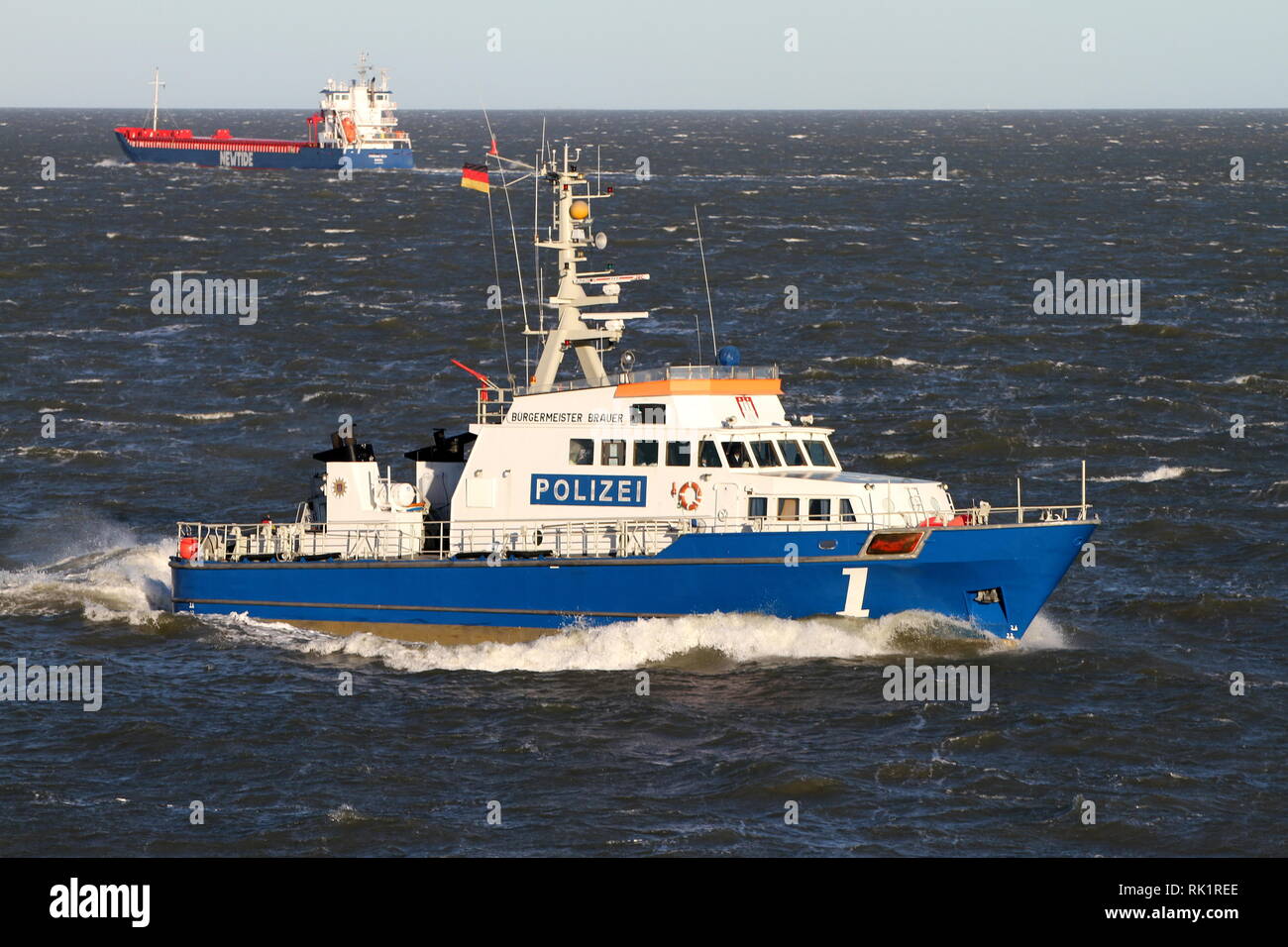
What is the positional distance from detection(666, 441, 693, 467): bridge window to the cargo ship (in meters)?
138

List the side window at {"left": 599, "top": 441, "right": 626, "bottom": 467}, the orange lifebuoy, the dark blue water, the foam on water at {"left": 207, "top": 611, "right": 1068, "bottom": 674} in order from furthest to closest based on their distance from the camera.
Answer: the side window at {"left": 599, "top": 441, "right": 626, "bottom": 467}
the orange lifebuoy
the foam on water at {"left": 207, "top": 611, "right": 1068, "bottom": 674}
the dark blue water

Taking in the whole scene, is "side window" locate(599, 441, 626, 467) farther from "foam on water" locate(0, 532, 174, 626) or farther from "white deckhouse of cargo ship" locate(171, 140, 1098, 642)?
"foam on water" locate(0, 532, 174, 626)

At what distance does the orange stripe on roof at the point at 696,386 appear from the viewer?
2995 centimetres

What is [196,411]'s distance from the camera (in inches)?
2007

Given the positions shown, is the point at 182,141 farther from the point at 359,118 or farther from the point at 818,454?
the point at 818,454

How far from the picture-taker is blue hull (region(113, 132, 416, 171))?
164 metres

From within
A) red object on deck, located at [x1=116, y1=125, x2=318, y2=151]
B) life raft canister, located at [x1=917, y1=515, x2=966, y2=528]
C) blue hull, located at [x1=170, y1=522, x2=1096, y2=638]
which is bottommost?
blue hull, located at [x1=170, y1=522, x2=1096, y2=638]

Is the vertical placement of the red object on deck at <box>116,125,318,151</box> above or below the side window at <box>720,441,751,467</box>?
above

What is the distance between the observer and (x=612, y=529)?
98.2ft

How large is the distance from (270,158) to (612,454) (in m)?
144

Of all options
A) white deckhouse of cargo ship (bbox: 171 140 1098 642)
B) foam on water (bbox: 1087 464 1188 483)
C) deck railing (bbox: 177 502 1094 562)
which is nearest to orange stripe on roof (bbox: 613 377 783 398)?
white deckhouse of cargo ship (bbox: 171 140 1098 642)

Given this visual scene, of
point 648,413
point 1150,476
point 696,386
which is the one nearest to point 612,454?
point 648,413

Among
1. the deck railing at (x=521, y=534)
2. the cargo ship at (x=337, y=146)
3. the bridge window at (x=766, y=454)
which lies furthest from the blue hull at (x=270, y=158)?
the bridge window at (x=766, y=454)
